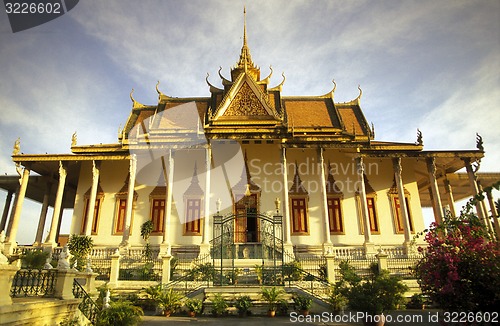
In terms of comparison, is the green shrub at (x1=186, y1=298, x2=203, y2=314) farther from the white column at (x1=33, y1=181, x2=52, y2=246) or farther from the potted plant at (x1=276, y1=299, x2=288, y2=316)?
the white column at (x1=33, y1=181, x2=52, y2=246)

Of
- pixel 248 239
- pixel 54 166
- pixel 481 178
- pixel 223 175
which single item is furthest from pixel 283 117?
pixel 54 166

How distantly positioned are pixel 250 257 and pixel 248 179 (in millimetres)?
4247

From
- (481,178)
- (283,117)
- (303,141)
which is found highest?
(283,117)

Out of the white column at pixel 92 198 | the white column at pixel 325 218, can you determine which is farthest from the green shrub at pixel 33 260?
the white column at pixel 325 218

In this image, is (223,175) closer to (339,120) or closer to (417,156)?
(339,120)

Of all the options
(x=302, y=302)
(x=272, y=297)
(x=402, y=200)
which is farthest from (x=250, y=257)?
(x=402, y=200)

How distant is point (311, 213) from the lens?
17109mm

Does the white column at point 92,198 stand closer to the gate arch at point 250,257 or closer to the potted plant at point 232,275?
the gate arch at point 250,257

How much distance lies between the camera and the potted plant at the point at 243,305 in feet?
29.8

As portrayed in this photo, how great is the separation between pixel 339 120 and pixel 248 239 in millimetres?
8007

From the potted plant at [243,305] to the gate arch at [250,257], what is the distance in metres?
1.38

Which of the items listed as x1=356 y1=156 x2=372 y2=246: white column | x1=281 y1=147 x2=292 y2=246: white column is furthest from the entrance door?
x1=356 y1=156 x2=372 y2=246: white column

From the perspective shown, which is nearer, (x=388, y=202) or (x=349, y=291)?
(x=349, y=291)

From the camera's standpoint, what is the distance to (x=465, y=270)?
5.53 meters
